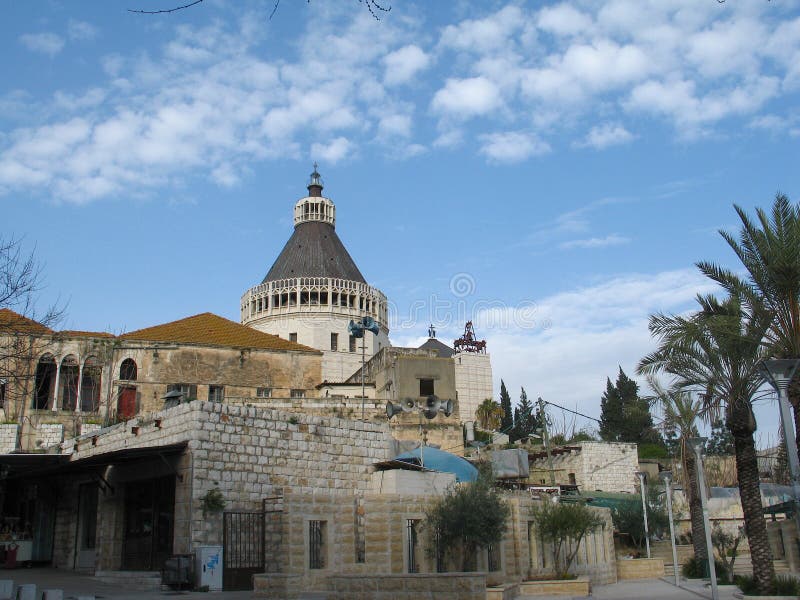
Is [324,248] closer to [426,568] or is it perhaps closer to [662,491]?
[662,491]

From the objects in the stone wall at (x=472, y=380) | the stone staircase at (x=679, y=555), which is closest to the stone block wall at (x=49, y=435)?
the stone staircase at (x=679, y=555)

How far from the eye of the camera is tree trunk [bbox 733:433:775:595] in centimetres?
1642

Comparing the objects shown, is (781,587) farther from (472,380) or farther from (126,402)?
(472,380)

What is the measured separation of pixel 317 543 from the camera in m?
17.4

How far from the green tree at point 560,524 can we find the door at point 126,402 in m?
21.3

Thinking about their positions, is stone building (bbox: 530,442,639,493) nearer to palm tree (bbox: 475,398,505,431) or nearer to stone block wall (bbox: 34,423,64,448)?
palm tree (bbox: 475,398,505,431)

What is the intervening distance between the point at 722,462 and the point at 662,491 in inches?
484

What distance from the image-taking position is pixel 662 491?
36.9 meters

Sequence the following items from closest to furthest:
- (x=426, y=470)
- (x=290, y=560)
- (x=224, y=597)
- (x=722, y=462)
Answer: (x=224, y=597) < (x=290, y=560) < (x=426, y=470) < (x=722, y=462)

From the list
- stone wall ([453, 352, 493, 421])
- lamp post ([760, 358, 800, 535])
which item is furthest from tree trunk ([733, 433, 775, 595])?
stone wall ([453, 352, 493, 421])

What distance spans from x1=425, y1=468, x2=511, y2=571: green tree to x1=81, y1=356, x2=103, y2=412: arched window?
906 inches

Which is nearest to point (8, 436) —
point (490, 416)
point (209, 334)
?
point (209, 334)

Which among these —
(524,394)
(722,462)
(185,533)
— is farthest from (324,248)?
(185,533)

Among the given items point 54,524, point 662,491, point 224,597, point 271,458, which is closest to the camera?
point 224,597
